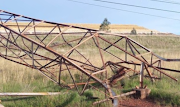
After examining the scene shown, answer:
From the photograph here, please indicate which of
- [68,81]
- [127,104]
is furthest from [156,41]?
[127,104]

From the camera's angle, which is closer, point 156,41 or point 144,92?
point 144,92

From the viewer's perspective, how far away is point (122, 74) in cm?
846

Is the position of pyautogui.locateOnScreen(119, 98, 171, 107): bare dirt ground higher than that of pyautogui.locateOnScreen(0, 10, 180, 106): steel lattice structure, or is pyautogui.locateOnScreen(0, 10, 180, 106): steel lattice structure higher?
pyautogui.locateOnScreen(0, 10, 180, 106): steel lattice structure

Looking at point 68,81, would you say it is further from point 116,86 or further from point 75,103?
point 75,103

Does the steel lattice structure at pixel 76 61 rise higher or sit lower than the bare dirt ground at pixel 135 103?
higher

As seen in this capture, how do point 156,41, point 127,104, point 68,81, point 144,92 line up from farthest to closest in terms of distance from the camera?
1. point 156,41
2. point 68,81
3. point 144,92
4. point 127,104

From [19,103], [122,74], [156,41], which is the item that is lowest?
[19,103]

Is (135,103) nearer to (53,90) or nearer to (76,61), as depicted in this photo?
(53,90)

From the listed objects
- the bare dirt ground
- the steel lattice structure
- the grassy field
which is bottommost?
the bare dirt ground

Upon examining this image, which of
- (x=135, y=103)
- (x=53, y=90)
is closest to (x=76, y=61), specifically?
(x=53, y=90)

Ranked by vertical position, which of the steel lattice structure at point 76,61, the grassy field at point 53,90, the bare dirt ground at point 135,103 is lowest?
the bare dirt ground at point 135,103

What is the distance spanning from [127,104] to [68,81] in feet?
12.6

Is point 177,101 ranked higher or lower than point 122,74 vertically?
lower

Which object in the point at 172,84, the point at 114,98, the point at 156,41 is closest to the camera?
the point at 114,98
